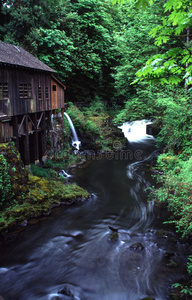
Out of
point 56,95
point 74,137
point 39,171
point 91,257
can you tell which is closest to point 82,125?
point 74,137

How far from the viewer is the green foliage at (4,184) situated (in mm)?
10211

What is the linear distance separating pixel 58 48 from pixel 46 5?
3.96m

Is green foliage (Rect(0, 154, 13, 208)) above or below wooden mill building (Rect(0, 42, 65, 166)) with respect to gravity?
below

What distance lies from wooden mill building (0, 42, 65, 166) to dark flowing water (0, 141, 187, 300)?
5.69 m

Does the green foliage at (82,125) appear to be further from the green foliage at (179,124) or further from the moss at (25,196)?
the moss at (25,196)

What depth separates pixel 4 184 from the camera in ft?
34.3

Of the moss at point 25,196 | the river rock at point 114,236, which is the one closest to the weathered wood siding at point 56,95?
the moss at point 25,196

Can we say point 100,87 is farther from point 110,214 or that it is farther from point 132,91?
point 110,214

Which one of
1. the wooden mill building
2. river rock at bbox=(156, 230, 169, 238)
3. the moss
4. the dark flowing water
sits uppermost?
the wooden mill building

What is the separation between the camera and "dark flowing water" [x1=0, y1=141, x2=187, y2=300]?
7016 mm

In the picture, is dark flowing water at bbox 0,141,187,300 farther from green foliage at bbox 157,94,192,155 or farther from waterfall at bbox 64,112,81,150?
waterfall at bbox 64,112,81,150

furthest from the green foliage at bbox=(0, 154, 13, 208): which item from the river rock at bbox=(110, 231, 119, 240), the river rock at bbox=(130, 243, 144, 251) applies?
the river rock at bbox=(130, 243, 144, 251)

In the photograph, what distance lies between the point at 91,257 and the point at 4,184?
5087mm

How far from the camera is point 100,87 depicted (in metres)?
31.0
